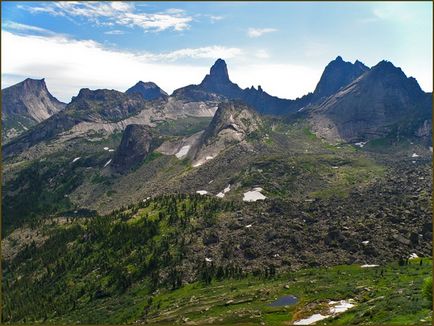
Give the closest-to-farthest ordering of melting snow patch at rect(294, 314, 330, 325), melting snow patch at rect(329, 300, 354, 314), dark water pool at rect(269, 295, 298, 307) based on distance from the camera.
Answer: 1. melting snow patch at rect(294, 314, 330, 325)
2. melting snow patch at rect(329, 300, 354, 314)
3. dark water pool at rect(269, 295, 298, 307)

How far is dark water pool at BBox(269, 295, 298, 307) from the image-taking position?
13750 centimetres

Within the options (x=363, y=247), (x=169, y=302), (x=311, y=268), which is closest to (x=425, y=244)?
(x=363, y=247)

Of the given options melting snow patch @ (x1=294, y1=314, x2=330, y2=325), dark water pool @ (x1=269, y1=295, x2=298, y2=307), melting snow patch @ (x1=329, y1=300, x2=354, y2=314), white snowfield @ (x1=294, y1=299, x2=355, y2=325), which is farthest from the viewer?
dark water pool @ (x1=269, y1=295, x2=298, y2=307)

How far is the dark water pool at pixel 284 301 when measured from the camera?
138 metres

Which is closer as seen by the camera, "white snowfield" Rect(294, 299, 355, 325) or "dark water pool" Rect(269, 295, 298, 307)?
"white snowfield" Rect(294, 299, 355, 325)

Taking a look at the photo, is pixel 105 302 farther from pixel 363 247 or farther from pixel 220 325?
pixel 363 247

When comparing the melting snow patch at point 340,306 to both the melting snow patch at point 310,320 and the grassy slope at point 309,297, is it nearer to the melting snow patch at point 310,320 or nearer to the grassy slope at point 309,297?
the grassy slope at point 309,297

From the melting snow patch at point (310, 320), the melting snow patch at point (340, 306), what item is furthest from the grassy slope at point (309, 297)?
the melting snow patch at point (310, 320)

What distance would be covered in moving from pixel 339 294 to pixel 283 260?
56649 millimetres

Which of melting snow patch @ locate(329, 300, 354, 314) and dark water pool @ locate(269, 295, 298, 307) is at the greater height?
melting snow patch @ locate(329, 300, 354, 314)

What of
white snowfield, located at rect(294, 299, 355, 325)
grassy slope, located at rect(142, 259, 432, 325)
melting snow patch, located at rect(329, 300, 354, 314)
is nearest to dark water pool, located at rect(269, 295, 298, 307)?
grassy slope, located at rect(142, 259, 432, 325)

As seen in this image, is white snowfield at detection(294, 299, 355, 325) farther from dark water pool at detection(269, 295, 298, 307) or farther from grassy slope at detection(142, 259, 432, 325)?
dark water pool at detection(269, 295, 298, 307)

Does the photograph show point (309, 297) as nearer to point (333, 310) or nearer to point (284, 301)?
point (284, 301)

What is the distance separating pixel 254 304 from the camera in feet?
458
